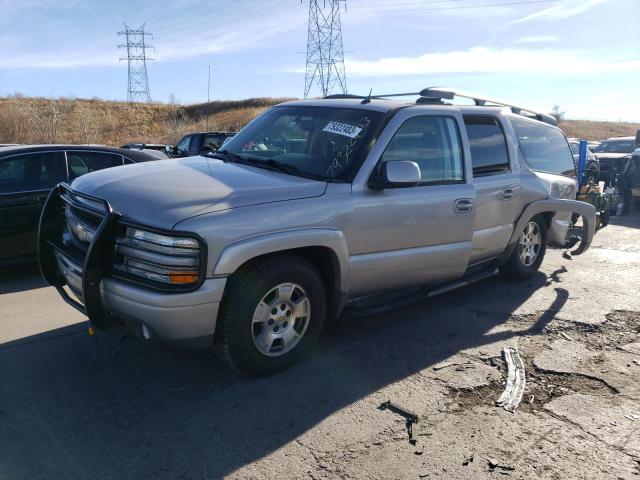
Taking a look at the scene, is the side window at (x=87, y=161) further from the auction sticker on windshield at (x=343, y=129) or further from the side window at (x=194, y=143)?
the side window at (x=194, y=143)

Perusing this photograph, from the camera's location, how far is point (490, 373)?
13.5 ft

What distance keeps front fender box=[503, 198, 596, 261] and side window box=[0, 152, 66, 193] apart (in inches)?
202

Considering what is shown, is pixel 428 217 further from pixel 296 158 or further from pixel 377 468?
pixel 377 468

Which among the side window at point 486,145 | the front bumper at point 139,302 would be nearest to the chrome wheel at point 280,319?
the front bumper at point 139,302

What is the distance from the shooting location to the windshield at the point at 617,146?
18.9 m

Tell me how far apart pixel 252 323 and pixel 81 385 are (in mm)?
1212

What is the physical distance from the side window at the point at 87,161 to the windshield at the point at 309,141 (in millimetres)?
2562

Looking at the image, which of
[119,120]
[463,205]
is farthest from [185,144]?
[119,120]

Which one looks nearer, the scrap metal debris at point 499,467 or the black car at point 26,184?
the scrap metal debris at point 499,467

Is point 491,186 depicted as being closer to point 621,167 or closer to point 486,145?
point 486,145

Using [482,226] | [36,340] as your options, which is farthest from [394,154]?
[36,340]

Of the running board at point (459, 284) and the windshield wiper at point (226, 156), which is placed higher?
the windshield wiper at point (226, 156)

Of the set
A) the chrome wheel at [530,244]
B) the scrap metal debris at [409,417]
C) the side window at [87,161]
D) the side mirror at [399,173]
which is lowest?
the scrap metal debris at [409,417]

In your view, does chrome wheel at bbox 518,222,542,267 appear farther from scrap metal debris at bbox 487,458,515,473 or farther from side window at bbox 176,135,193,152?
side window at bbox 176,135,193,152
